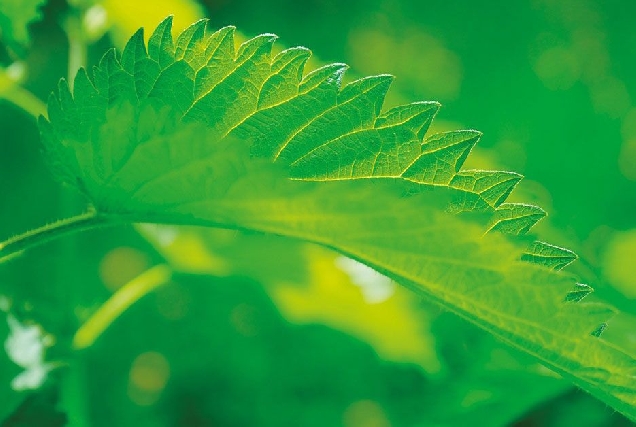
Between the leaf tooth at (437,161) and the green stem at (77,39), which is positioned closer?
the leaf tooth at (437,161)

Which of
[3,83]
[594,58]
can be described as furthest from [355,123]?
[594,58]

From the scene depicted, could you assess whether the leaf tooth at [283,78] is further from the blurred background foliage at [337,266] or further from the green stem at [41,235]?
the blurred background foliage at [337,266]

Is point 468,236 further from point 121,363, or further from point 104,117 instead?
point 121,363

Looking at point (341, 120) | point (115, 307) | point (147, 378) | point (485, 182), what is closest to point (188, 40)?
point (341, 120)

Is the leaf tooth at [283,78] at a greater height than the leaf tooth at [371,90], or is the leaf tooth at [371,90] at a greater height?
the leaf tooth at [283,78]

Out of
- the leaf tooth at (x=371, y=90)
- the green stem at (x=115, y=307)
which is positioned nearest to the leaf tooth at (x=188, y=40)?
the leaf tooth at (x=371, y=90)

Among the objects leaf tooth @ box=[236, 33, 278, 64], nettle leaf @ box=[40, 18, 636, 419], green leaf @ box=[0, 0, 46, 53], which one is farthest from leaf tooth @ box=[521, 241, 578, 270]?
green leaf @ box=[0, 0, 46, 53]

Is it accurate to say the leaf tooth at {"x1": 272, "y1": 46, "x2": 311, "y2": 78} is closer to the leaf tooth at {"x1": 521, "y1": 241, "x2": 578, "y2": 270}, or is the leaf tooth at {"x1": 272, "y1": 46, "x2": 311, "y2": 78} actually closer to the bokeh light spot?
the leaf tooth at {"x1": 521, "y1": 241, "x2": 578, "y2": 270}
